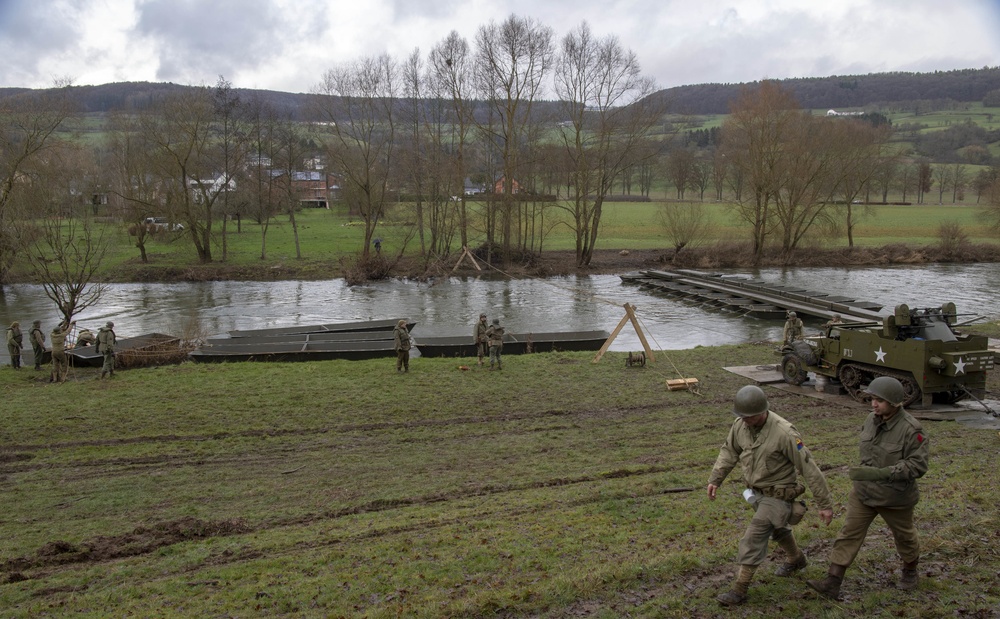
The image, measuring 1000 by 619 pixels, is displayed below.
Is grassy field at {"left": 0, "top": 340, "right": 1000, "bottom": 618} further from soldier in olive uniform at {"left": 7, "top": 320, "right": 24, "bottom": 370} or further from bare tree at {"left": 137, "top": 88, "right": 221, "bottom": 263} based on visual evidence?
bare tree at {"left": 137, "top": 88, "right": 221, "bottom": 263}

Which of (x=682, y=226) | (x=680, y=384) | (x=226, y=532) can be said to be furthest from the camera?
(x=682, y=226)

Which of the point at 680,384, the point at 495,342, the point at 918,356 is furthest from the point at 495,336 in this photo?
the point at 918,356

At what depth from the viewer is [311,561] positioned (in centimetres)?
731

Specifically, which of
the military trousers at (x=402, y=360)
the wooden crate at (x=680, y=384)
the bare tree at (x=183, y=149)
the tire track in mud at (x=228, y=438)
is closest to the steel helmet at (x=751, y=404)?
the tire track in mud at (x=228, y=438)

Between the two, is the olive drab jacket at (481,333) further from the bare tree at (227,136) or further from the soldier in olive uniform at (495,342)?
the bare tree at (227,136)

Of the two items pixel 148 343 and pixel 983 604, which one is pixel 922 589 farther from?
pixel 148 343

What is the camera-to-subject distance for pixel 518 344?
21.3m

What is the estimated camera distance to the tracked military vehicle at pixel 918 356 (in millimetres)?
13508

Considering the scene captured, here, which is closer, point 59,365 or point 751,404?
point 751,404

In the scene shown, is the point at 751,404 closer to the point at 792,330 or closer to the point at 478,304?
the point at 792,330

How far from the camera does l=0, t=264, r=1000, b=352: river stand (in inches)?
1110

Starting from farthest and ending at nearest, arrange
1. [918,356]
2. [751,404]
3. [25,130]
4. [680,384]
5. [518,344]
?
1. [25,130]
2. [518,344]
3. [680,384]
4. [918,356]
5. [751,404]

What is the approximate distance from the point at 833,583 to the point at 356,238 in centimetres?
5678

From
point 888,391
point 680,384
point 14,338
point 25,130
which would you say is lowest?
point 680,384
